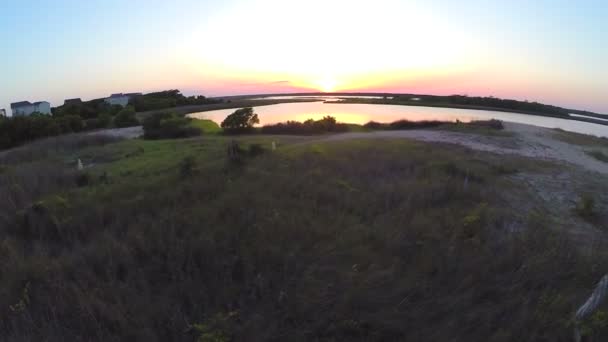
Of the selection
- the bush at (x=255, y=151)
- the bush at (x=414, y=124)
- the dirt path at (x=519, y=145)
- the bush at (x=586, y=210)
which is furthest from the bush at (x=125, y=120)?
the bush at (x=586, y=210)

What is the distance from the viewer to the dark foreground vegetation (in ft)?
8.15

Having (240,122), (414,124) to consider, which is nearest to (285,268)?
(240,122)

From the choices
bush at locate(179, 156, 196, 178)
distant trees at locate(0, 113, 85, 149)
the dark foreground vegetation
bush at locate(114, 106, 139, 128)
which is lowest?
the dark foreground vegetation

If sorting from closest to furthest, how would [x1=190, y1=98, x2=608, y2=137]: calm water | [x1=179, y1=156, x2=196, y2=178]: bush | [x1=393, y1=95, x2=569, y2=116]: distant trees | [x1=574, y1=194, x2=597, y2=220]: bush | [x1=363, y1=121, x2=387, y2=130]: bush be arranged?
[x1=574, y1=194, x2=597, y2=220]: bush < [x1=179, y1=156, x2=196, y2=178]: bush < [x1=363, y1=121, x2=387, y2=130]: bush < [x1=190, y1=98, x2=608, y2=137]: calm water < [x1=393, y1=95, x2=569, y2=116]: distant trees

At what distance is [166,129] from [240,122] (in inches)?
186

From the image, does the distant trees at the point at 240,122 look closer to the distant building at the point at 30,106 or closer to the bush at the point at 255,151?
the bush at the point at 255,151

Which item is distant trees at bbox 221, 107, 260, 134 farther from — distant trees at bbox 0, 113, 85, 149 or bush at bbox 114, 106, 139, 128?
distant trees at bbox 0, 113, 85, 149

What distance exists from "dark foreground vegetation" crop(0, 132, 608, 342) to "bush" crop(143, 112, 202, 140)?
15.7 m

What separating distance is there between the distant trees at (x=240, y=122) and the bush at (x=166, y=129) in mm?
1984

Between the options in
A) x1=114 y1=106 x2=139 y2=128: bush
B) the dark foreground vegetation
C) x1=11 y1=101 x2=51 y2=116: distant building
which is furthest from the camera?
x1=11 y1=101 x2=51 y2=116: distant building

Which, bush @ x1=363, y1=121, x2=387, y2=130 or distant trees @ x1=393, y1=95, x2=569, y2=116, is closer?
bush @ x1=363, y1=121, x2=387, y2=130

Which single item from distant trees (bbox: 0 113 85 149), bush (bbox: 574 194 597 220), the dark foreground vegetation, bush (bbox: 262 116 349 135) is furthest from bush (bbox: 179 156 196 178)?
distant trees (bbox: 0 113 85 149)

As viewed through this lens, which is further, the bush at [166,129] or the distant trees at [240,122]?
the distant trees at [240,122]

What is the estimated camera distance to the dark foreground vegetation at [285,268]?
2484 millimetres
